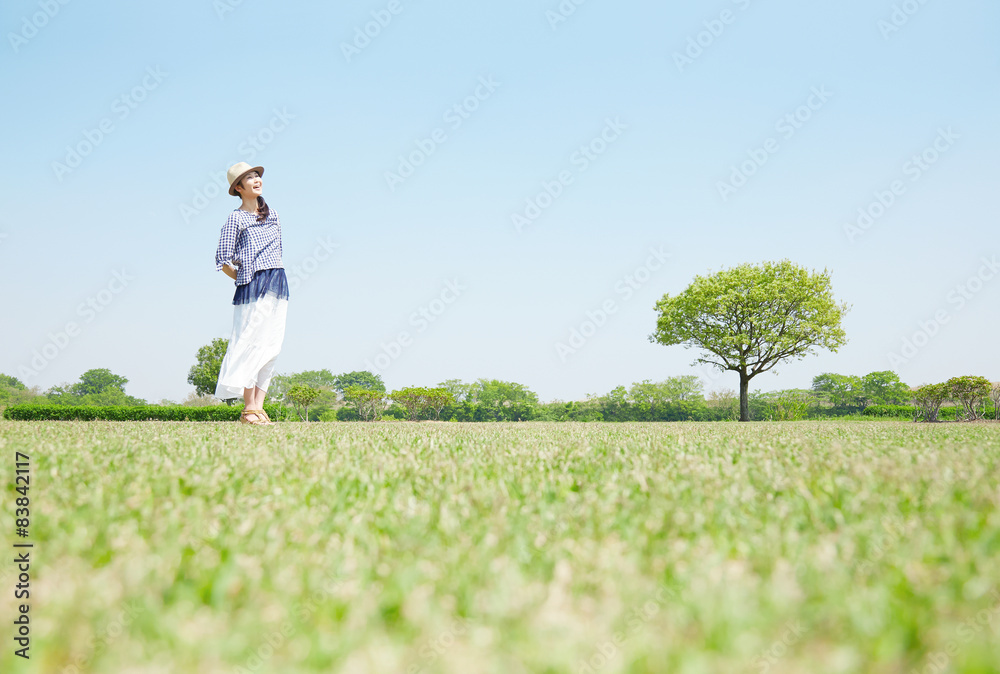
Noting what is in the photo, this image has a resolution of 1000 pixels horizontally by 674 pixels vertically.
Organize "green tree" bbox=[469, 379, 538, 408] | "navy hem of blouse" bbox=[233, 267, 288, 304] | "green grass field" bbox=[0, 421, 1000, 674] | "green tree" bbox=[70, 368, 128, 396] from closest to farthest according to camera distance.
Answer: "green grass field" bbox=[0, 421, 1000, 674] → "navy hem of blouse" bbox=[233, 267, 288, 304] → "green tree" bbox=[469, 379, 538, 408] → "green tree" bbox=[70, 368, 128, 396]

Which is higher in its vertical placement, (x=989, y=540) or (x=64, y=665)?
(x=989, y=540)

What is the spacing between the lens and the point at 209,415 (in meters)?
19.2

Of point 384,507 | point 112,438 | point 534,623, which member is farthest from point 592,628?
point 112,438

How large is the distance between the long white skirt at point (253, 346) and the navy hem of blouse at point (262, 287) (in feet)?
0.22

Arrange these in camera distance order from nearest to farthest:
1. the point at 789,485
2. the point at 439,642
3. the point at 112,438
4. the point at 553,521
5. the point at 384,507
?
1. the point at 439,642
2. the point at 553,521
3. the point at 384,507
4. the point at 789,485
5. the point at 112,438

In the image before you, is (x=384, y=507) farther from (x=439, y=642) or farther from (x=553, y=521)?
(x=439, y=642)

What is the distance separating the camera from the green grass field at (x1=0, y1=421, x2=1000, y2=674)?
1.38 m

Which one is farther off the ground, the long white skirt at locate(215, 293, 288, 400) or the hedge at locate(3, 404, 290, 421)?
the long white skirt at locate(215, 293, 288, 400)

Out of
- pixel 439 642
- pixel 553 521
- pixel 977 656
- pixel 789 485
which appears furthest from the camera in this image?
pixel 789 485

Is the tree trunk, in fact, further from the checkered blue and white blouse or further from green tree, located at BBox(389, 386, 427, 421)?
the checkered blue and white blouse

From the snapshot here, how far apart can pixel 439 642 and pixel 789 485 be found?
2583mm

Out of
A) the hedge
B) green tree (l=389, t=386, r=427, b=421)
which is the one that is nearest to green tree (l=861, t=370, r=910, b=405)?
green tree (l=389, t=386, r=427, b=421)

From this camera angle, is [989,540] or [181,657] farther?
[989,540]

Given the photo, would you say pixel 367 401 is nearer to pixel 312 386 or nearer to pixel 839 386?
pixel 312 386
